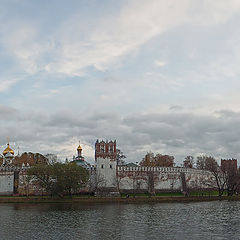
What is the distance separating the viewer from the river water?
2725 centimetres

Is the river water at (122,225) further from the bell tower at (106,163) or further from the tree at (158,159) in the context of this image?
the tree at (158,159)

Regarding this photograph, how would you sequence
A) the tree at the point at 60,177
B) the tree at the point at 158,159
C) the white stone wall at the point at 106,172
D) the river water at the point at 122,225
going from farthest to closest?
the tree at the point at 158,159, the white stone wall at the point at 106,172, the tree at the point at 60,177, the river water at the point at 122,225

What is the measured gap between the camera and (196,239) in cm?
2566

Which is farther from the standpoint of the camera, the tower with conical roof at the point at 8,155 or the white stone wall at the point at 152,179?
the tower with conical roof at the point at 8,155

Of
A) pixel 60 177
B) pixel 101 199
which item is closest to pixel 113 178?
pixel 101 199

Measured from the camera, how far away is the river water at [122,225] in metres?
27.2

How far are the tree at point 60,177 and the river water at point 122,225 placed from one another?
14.1 metres

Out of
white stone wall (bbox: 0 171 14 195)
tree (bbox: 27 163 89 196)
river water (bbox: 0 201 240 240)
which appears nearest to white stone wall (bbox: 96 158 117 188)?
tree (bbox: 27 163 89 196)

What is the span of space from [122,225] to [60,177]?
25543mm

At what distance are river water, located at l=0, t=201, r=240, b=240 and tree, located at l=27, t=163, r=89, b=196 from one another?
14102mm

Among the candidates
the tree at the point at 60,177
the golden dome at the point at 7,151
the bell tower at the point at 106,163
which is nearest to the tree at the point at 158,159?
the bell tower at the point at 106,163

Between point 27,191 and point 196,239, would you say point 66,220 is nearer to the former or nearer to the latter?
point 196,239

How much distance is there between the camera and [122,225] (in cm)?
3150

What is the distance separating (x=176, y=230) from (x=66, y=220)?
37.9 feet
